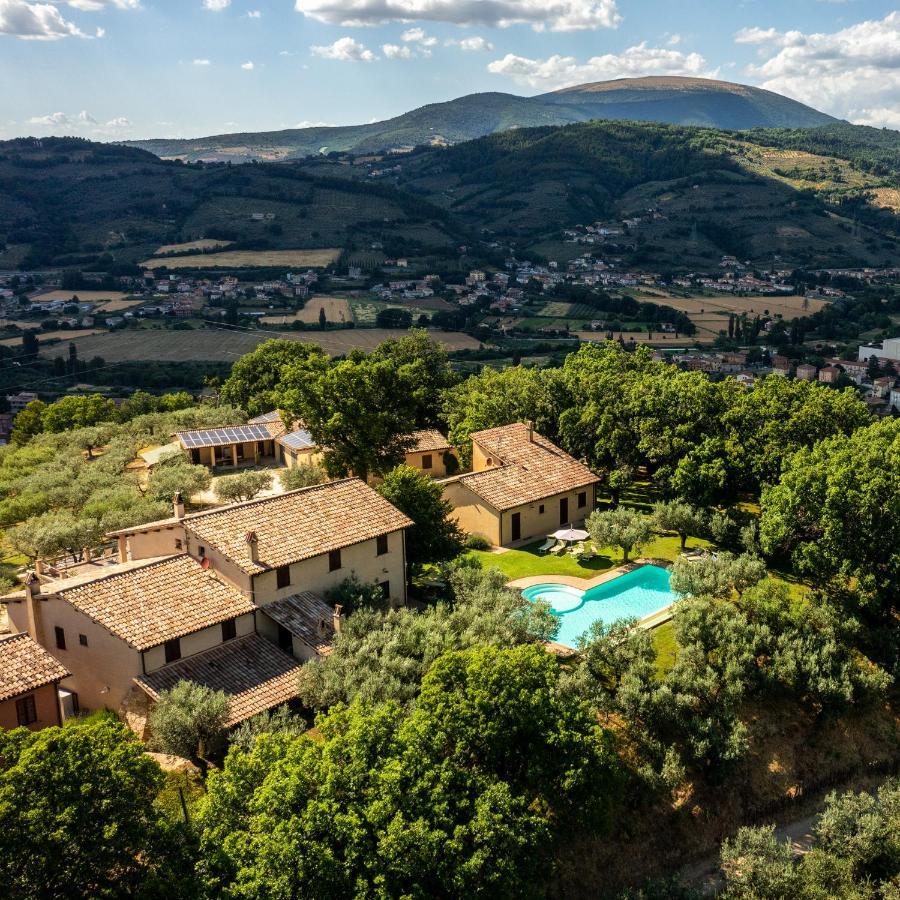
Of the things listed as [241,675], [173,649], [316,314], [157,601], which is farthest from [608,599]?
[316,314]

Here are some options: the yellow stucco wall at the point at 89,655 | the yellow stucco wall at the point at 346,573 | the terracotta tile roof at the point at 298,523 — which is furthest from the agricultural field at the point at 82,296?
the yellow stucco wall at the point at 89,655

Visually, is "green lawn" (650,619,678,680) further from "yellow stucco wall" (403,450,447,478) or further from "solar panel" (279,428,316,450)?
"solar panel" (279,428,316,450)

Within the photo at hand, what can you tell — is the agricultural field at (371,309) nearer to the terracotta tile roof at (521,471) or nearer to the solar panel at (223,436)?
the solar panel at (223,436)

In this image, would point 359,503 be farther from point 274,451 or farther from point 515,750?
point 274,451

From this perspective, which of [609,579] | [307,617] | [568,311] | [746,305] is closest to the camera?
[307,617]

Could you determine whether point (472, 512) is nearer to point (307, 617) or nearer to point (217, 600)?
point (307, 617)

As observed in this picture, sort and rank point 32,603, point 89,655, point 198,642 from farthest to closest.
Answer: point 32,603
point 198,642
point 89,655
